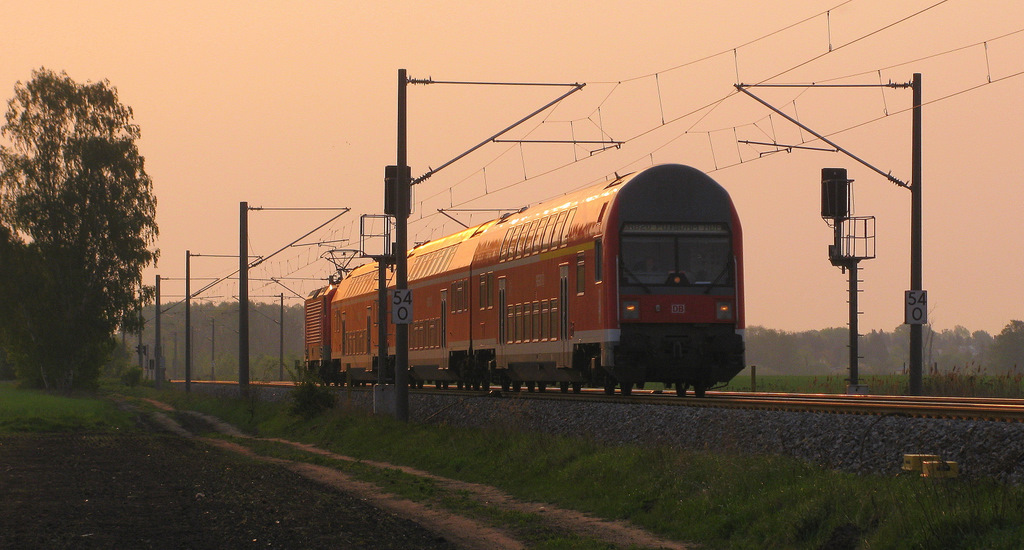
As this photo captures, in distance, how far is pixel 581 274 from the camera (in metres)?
25.1

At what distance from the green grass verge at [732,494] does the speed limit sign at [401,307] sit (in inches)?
131

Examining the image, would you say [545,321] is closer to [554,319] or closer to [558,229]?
[554,319]

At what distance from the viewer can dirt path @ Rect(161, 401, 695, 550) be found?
1502 centimetres

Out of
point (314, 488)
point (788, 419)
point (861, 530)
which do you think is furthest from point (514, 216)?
point (861, 530)

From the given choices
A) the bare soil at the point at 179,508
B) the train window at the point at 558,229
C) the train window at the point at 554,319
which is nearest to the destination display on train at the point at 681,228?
the train window at the point at 558,229

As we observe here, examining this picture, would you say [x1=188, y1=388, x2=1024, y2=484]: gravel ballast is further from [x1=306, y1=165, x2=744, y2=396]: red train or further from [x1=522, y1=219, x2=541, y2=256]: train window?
[x1=522, y1=219, x2=541, y2=256]: train window

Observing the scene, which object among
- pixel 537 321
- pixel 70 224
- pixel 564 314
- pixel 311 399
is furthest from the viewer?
pixel 70 224

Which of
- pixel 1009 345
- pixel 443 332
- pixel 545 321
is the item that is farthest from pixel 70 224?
pixel 1009 345

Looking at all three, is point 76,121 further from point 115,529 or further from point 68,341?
point 115,529

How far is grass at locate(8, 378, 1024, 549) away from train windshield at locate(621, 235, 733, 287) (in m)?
3.59

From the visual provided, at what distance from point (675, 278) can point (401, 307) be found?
6.44 meters

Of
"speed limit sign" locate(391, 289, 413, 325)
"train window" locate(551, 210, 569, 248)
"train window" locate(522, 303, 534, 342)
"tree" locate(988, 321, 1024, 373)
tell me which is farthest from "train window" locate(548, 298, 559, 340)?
"tree" locate(988, 321, 1024, 373)

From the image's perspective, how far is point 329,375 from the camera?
2069 inches

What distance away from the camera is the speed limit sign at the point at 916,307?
30.3 meters
